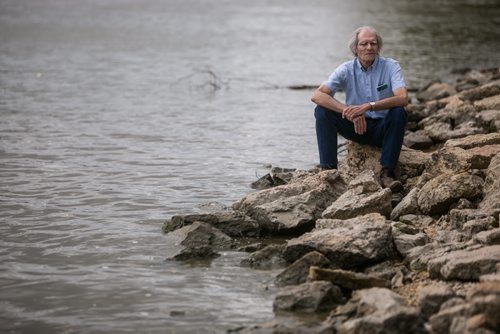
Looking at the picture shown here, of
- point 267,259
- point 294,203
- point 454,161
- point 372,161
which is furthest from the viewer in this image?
point 372,161

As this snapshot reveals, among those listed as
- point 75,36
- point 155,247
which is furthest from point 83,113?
point 75,36

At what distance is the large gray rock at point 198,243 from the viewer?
795 centimetres

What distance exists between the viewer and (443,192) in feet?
28.0

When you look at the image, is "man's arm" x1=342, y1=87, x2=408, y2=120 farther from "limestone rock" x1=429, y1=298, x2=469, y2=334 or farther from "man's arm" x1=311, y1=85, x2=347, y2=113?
"limestone rock" x1=429, y1=298, x2=469, y2=334

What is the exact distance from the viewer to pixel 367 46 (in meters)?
9.77

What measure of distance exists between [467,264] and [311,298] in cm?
118

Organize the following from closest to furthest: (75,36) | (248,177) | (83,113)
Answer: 1. (248,177)
2. (83,113)
3. (75,36)

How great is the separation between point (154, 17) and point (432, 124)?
24685 mm

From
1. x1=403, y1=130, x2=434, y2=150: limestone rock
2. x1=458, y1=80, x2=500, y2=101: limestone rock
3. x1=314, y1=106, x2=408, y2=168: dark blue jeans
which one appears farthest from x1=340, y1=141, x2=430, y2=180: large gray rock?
x1=458, y1=80, x2=500, y2=101: limestone rock

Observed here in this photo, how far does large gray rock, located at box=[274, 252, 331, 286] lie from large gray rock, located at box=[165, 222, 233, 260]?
101 centimetres

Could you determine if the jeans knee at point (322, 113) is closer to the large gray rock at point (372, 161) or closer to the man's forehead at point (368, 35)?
the large gray rock at point (372, 161)

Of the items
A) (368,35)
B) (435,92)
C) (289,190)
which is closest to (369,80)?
(368,35)

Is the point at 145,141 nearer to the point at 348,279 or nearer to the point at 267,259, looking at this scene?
the point at 267,259

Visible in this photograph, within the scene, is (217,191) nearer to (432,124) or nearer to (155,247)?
(155,247)
